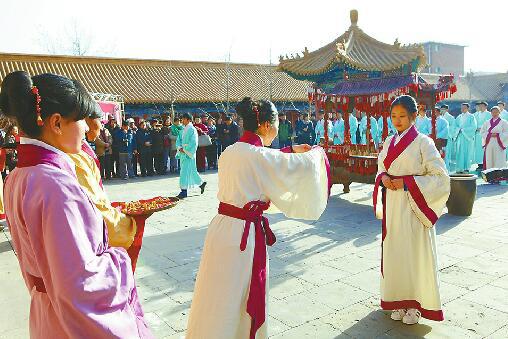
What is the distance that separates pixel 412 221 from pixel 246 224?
148 cm

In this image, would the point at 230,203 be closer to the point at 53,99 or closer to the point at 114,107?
the point at 53,99

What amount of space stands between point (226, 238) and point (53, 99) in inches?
56.1

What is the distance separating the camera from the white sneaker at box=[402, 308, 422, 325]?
133 inches

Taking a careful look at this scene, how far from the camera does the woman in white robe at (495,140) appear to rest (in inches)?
413

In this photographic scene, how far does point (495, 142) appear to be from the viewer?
417 inches

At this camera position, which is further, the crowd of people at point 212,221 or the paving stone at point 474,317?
the paving stone at point 474,317

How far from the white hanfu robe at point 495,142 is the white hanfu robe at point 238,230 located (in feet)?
31.5

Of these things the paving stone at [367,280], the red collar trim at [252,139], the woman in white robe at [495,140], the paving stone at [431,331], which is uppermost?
the red collar trim at [252,139]

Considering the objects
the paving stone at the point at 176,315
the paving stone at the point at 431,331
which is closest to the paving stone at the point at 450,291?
the paving stone at the point at 431,331

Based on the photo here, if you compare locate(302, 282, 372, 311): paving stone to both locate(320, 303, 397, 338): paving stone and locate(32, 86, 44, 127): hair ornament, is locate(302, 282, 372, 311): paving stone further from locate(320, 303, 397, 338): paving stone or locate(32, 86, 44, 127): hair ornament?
locate(32, 86, 44, 127): hair ornament

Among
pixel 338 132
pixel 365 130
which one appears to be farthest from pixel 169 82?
pixel 365 130

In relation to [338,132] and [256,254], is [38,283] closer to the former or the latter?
[256,254]

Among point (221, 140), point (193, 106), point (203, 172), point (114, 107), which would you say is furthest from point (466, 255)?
point (193, 106)

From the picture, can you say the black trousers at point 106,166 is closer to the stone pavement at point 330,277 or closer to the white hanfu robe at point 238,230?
the stone pavement at point 330,277
